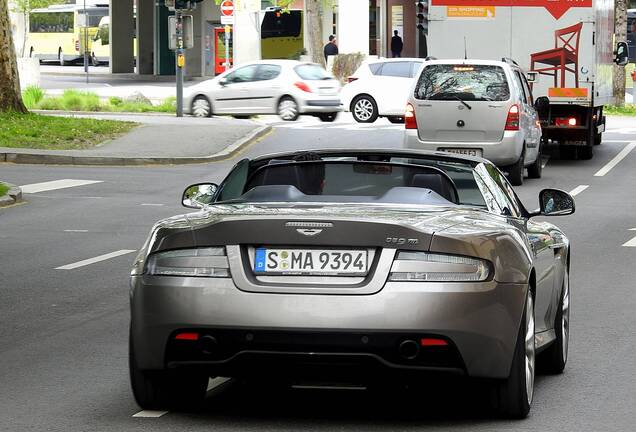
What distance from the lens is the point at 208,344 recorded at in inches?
258

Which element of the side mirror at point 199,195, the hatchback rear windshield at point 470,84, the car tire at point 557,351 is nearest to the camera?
the side mirror at point 199,195

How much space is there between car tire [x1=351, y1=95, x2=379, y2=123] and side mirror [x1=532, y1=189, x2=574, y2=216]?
94.6ft

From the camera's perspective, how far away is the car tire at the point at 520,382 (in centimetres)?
675

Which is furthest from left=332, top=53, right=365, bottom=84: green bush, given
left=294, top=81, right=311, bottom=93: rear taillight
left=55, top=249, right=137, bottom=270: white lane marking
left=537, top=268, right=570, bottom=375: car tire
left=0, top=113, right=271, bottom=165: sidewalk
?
left=537, top=268, right=570, bottom=375: car tire

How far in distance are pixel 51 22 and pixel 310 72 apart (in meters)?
54.4

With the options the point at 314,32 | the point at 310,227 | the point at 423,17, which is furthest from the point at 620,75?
the point at 310,227

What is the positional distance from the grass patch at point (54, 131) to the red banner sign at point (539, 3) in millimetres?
6849

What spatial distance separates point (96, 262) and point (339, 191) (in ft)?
21.8

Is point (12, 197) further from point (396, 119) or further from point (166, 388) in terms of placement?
point (396, 119)

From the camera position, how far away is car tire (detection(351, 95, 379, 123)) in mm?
37281

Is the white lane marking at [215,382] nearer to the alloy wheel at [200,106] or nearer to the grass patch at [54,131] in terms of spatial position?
the grass patch at [54,131]

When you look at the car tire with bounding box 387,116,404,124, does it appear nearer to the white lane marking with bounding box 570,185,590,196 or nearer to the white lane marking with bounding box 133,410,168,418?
the white lane marking with bounding box 570,185,590,196

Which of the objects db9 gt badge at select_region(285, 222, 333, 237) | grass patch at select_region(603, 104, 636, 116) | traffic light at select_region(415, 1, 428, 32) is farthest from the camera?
grass patch at select_region(603, 104, 636, 116)

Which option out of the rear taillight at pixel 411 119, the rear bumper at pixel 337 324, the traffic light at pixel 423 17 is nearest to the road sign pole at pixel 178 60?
the traffic light at pixel 423 17
